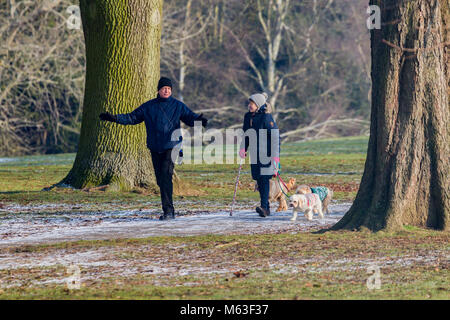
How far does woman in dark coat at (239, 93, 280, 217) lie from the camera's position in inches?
500

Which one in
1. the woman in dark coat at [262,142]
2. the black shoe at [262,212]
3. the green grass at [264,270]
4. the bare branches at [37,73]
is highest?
the bare branches at [37,73]

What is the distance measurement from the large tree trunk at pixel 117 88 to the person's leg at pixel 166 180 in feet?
12.3

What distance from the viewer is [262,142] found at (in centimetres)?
1278

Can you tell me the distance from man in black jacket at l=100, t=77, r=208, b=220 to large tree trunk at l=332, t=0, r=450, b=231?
2.91 m

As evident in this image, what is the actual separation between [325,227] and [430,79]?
97.5 inches

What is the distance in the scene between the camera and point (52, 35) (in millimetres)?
35656

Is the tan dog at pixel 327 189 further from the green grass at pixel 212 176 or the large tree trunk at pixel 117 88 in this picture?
the large tree trunk at pixel 117 88

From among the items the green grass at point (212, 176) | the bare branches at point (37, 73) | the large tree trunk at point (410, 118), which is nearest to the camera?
the large tree trunk at point (410, 118)

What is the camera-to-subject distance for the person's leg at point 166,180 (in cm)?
1263

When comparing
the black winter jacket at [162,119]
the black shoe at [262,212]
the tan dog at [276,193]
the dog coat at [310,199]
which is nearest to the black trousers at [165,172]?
the black winter jacket at [162,119]

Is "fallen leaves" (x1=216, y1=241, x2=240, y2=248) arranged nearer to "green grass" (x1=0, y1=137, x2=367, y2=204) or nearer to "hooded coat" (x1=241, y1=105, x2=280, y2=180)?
"hooded coat" (x1=241, y1=105, x2=280, y2=180)

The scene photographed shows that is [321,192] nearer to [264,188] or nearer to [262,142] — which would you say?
[264,188]

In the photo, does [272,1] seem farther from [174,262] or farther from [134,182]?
[174,262]

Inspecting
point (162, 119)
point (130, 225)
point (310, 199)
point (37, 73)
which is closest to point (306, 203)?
point (310, 199)
